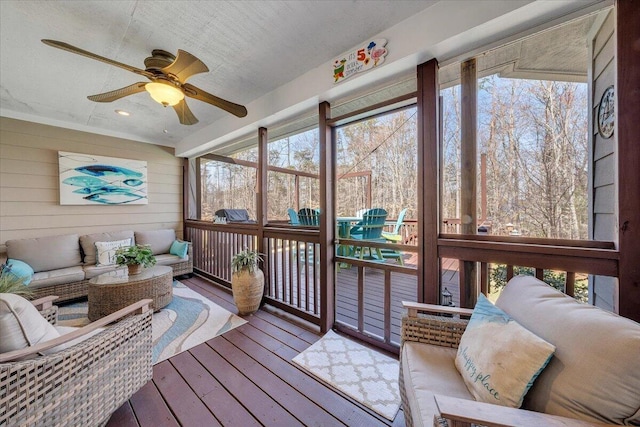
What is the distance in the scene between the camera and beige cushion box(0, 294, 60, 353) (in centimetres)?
101

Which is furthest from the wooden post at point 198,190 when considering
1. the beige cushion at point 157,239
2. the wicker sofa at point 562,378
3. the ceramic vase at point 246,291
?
the wicker sofa at point 562,378

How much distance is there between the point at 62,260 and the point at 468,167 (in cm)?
500

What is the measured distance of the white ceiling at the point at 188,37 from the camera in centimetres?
154

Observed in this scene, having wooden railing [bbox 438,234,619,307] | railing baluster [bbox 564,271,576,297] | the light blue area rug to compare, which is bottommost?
the light blue area rug

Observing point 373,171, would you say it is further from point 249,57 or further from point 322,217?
point 249,57

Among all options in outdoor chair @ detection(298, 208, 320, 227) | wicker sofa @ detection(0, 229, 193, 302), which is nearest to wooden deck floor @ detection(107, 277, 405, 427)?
outdoor chair @ detection(298, 208, 320, 227)

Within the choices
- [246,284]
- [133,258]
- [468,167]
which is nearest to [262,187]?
[246,284]

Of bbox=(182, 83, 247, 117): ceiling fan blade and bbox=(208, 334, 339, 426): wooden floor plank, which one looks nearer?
bbox=(208, 334, 339, 426): wooden floor plank

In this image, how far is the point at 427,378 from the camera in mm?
1111

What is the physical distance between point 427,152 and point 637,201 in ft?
3.38

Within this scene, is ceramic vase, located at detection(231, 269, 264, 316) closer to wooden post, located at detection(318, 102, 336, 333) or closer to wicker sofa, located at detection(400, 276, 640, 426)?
wooden post, located at detection(318, 102, 336, 333)

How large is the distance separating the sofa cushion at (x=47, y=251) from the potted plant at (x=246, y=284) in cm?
257

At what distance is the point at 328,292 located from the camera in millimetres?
2342

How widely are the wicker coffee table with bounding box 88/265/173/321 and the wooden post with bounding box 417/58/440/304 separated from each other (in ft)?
9.51
